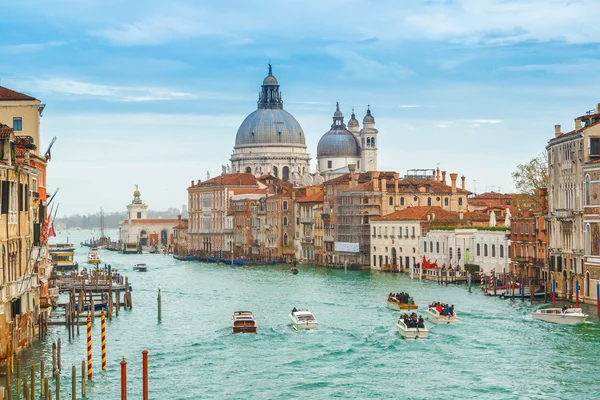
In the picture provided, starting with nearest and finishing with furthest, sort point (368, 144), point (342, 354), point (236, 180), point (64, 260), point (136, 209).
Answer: point (342, 354) → point (64, 260) → point (236, 180) → point (368, 144) → point (136, 209)

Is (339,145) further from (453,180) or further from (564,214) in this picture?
(564,214)

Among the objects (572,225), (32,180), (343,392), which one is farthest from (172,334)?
(572,225)

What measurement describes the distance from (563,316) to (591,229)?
504 cm

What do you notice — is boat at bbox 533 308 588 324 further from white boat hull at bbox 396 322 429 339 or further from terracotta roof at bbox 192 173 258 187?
terracotta roof at bbox 192 173 258 187

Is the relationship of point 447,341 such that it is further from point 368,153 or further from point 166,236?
point 166,236

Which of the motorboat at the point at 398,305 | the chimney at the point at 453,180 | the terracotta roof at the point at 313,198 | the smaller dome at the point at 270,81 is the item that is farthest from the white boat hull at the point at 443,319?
the smaller dome at the point at 270,81

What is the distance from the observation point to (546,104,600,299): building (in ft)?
134

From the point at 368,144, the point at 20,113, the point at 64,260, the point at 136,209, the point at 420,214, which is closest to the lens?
the point at 20,113

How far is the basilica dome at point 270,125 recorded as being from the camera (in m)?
126

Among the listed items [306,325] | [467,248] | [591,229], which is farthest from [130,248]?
[306,325]

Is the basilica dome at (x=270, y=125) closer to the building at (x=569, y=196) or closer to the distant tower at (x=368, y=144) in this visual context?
the distant tower at (x=368, y=144)

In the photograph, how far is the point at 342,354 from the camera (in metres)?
31.7

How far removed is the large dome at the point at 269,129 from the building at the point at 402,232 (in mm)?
52839

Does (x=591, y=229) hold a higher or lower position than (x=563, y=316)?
higher
